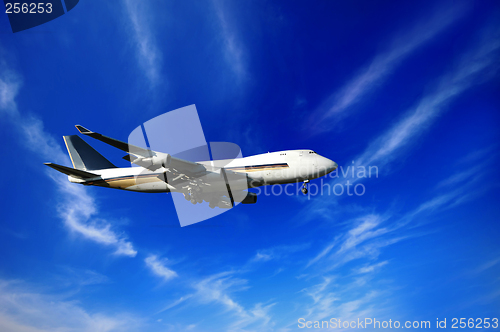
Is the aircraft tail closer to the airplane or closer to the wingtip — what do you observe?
the airplane

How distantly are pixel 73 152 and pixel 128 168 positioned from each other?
40.1 feet

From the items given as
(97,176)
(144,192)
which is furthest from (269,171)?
(97,176)

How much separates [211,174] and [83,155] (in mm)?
24561

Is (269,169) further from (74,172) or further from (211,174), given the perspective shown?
(74,172)

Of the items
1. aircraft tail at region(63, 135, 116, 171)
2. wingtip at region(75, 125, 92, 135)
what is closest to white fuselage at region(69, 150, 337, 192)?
wingtip at region(75, 125, 92, 135)

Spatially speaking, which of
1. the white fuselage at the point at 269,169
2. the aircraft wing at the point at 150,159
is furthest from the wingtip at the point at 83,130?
the white fuselage at the point at 269,169

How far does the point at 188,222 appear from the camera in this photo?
102 ft

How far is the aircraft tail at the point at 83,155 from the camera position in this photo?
4094 centimetres

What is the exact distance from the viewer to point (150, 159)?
2509 centimetres

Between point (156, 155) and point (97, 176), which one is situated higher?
point (97, 176)

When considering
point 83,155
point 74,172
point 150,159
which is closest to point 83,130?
point 150,159

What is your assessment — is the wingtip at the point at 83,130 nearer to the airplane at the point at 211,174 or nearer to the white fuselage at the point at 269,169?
the airplane at the point at 211,174

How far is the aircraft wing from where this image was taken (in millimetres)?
21983

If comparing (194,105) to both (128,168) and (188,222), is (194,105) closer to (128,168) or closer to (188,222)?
(188,222)
